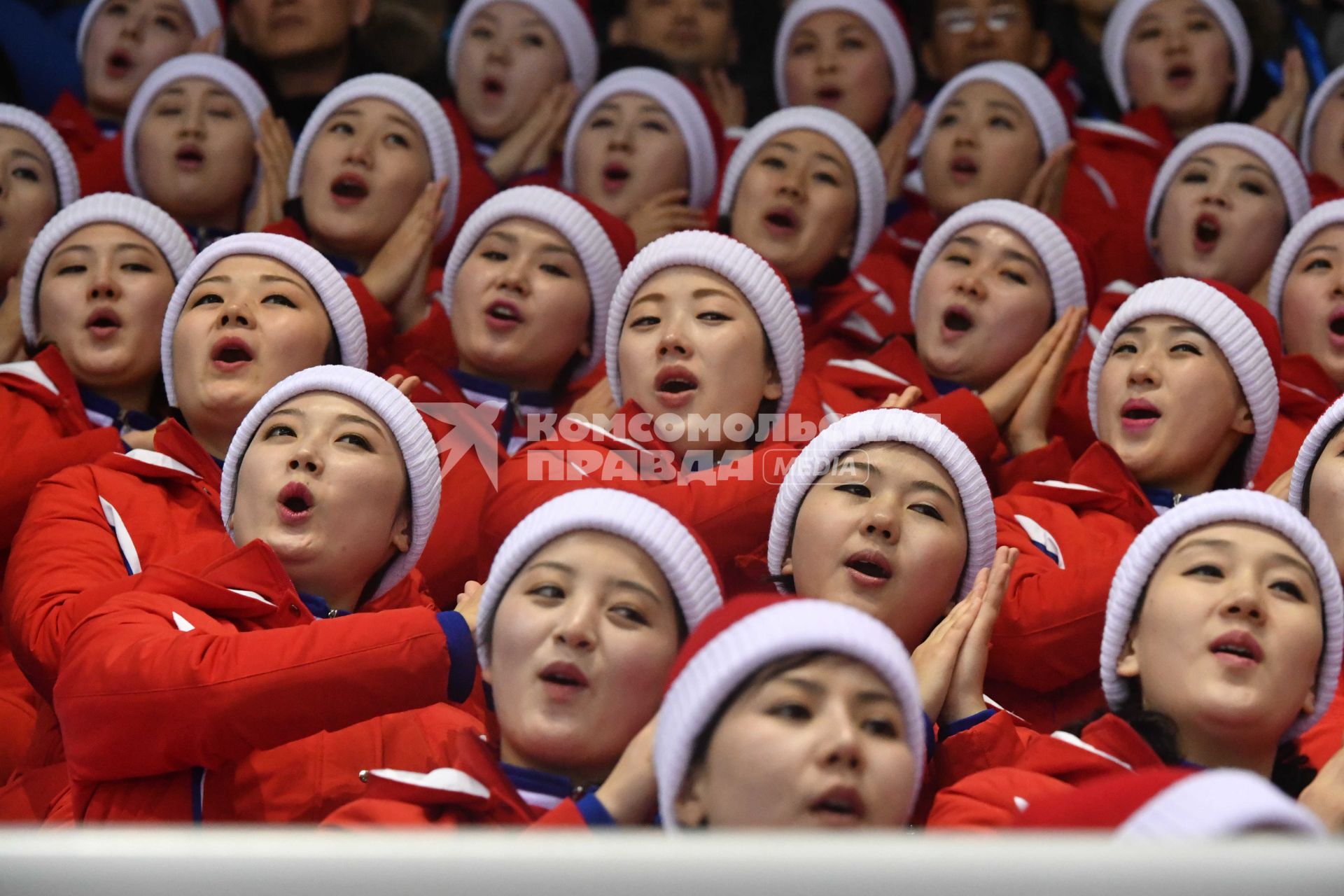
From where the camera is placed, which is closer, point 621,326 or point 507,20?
point 621,326

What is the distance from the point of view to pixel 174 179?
477cm

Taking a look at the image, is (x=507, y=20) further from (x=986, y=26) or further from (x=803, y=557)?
(x=803, y=557)

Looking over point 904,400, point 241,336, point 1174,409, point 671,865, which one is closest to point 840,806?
point 671,865

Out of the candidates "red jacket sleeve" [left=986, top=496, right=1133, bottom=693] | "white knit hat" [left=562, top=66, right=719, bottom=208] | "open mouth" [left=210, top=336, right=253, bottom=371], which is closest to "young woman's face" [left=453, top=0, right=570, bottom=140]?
"white knit hat" [left=562, top=66, right=719, bottom=208]

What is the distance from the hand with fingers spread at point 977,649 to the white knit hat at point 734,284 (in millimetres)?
850

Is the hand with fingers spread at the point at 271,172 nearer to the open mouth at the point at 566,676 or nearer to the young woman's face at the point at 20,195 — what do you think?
the young woman's face at the point at 20,195

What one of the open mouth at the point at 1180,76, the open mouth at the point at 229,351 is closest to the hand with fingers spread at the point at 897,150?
the open mouth at the point at 1180,76

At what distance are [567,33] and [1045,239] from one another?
5.62ft

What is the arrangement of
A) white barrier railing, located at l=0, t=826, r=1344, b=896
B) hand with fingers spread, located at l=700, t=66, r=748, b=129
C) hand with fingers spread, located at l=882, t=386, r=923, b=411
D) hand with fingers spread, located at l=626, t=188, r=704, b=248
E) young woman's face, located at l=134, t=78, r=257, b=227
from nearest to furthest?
1. white barrier railing, located at l=0, t=826, r=1344, b=896
2. hand with fingers spread, located at l=882, t=386, r=923, b=411
3. hand with fingers spread, located at l=626, t=188, r=704, b=248
4. young woman's face, located at l=134, t=78, r=257, b=227
5. hand with fingers spread, located at l=700, t=66, r=748, b=129

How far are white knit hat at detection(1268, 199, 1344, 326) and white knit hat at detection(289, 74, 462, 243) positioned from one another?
198 cm

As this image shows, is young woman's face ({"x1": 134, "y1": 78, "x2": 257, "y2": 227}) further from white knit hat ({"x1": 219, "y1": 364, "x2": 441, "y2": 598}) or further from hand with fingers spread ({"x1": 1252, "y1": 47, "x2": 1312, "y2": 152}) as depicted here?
hand with fingers spread ({"x1": 1252, "y1": 47, "x2": 1312, "y2": 152})

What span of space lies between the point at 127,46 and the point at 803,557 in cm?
304

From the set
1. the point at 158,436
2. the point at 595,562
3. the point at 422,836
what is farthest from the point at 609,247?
the point at 422,836

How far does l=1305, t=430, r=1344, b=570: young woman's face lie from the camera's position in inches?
130
